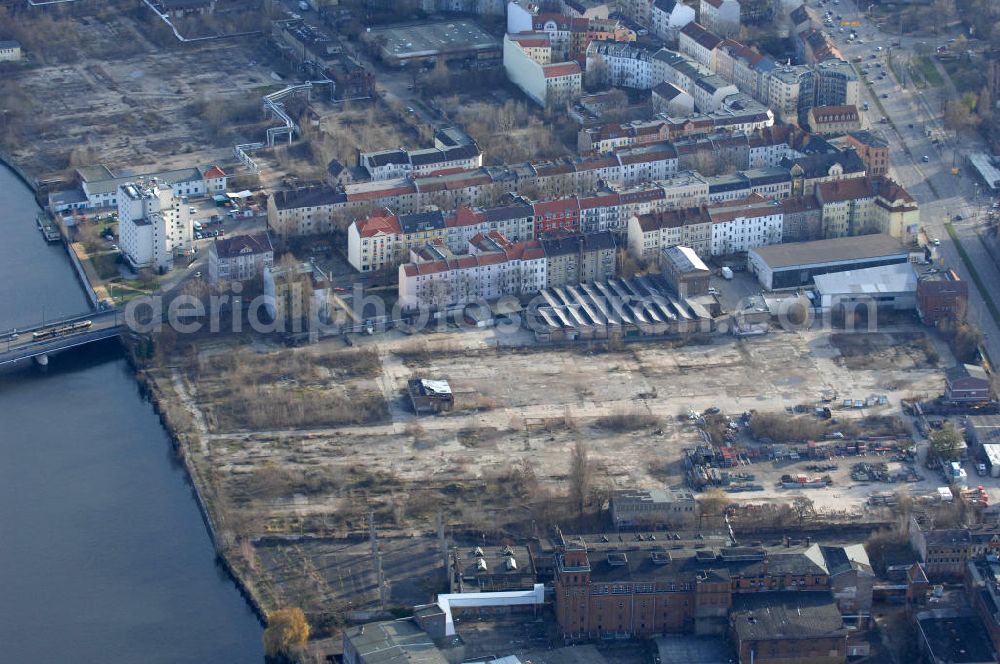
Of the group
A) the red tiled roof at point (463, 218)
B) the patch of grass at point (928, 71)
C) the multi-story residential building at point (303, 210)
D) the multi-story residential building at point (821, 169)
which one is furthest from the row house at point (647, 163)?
the patch of grass at point (928, 71)

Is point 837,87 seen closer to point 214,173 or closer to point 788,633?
point 214,173

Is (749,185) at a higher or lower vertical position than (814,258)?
higher

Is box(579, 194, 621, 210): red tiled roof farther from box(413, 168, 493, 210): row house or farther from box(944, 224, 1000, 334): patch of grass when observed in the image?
box(944, 224, 1000, 334): patch of grass

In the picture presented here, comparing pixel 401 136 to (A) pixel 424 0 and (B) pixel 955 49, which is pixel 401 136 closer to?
(A) pixel 424 0

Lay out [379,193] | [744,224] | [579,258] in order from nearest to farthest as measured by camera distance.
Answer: [579,258], [744,224], [379,193]

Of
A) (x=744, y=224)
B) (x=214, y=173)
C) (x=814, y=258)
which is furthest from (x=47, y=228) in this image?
(x=814, y=258)

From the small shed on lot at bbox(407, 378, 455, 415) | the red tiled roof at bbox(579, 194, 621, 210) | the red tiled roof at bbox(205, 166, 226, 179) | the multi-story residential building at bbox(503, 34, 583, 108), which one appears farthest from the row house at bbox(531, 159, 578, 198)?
the small shed on lot at bbox(407, 378, 455, 415)
